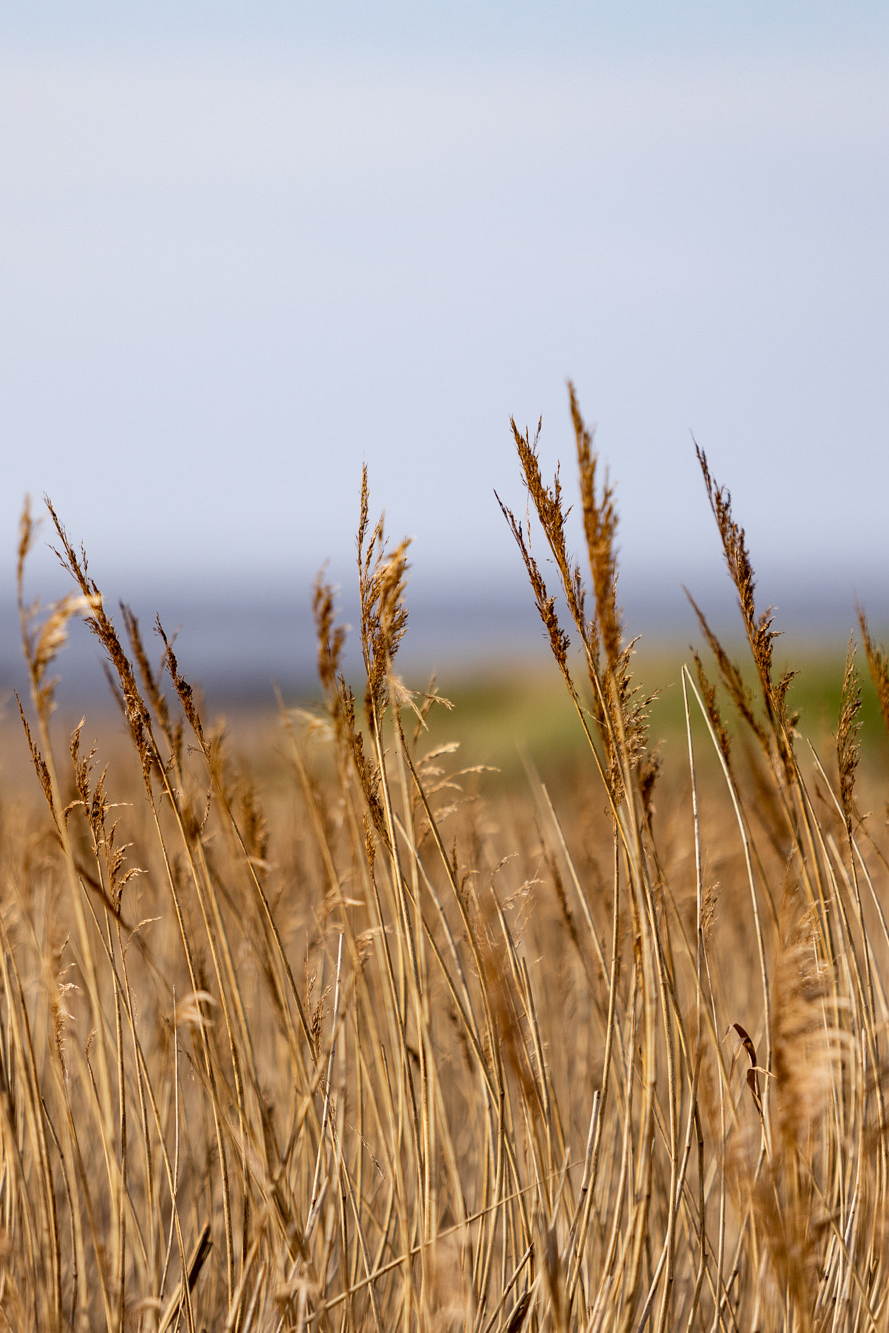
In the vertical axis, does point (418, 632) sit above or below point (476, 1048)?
above

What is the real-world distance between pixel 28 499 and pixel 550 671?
13019 mm

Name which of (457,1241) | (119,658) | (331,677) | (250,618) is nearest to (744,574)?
(331,677)

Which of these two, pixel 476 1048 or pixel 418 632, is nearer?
pixel 476 1048

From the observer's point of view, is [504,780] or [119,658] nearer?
[119,658]

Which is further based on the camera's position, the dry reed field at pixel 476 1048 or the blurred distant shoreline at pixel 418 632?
the blurred distant shoreline at pixel 418 632

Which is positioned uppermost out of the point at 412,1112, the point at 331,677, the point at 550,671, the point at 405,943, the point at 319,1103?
the point at 550,671

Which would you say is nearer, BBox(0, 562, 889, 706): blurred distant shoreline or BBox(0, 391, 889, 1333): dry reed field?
BBox(0, 391, 889, 1333): dry reed field

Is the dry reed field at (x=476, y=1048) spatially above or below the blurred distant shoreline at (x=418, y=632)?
below

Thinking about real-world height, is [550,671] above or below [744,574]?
above

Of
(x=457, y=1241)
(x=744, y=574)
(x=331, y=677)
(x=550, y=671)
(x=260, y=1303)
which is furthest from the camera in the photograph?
(x=550, y=671)

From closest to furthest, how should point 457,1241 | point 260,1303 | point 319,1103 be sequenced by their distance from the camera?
point 260,1303
point 457,1241
point 319,1103

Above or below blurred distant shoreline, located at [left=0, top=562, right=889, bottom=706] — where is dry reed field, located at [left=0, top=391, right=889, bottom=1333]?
below

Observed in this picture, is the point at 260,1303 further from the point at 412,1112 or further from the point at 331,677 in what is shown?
the point at 331,677

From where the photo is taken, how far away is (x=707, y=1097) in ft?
2.72
